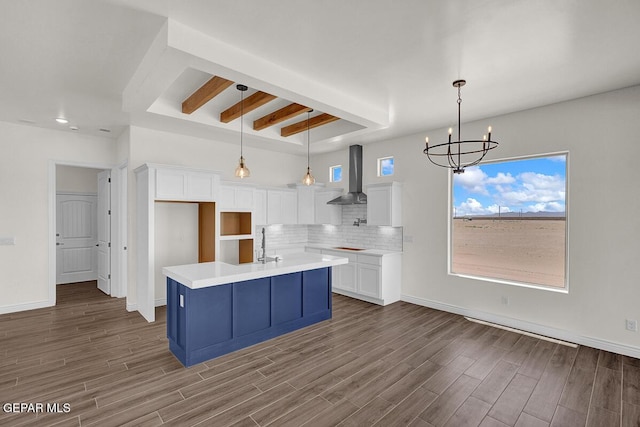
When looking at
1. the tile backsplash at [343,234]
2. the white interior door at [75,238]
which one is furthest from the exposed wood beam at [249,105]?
the white interior door at [75,238]

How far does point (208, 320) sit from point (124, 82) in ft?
9.13

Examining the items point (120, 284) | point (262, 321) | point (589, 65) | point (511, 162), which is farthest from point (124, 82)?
point (511, 162)

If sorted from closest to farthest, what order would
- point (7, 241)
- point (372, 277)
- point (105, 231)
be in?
1. point (7, 241)
2. point (372, 277)
3. point (105, 231)

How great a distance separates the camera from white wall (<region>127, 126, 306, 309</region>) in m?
4.94

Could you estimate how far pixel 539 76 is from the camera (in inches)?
129

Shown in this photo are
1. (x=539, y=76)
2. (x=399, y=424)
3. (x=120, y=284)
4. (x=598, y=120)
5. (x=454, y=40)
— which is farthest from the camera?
(x=120, y=284)

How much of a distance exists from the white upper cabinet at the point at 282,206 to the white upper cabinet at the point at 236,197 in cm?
52

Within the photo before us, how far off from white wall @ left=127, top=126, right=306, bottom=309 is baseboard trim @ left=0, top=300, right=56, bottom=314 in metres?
1.43

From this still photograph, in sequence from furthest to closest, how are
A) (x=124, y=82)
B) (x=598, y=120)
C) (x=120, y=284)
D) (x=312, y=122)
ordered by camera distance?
(x=120, y=284), (x=312, y=122), (x=598, y=120), (x=124, y=82)

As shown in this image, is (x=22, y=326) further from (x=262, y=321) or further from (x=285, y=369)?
(x=285, y=369)

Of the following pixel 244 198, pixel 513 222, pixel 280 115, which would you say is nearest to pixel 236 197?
pixel 244 198

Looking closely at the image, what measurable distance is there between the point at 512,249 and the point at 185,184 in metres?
4.94

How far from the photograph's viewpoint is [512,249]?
458 centimetres

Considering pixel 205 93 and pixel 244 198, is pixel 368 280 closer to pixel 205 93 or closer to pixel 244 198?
pixel 244 198
